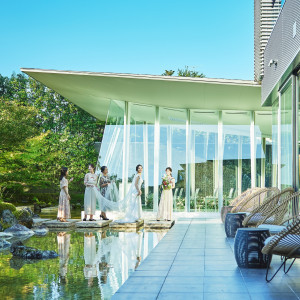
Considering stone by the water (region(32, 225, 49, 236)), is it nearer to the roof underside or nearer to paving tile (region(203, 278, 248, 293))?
the roof underside

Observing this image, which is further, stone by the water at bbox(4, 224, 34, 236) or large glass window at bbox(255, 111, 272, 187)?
large glass window at bbox(255, 111, 272, 187)

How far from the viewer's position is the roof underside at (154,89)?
13.6m

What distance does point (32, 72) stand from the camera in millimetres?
13398

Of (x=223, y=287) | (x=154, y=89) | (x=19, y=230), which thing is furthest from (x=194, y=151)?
(x=223, y=287)

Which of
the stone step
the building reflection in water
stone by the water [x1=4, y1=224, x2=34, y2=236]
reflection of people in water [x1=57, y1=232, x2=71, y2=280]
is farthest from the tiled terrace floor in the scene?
the stone step

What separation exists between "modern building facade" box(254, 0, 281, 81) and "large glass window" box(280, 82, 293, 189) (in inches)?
78.8

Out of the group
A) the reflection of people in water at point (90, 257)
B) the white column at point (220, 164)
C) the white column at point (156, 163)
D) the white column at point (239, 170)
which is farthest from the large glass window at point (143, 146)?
the reflection of people in water at point (90, 257)

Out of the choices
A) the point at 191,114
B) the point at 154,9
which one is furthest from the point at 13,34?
the point at 191,114

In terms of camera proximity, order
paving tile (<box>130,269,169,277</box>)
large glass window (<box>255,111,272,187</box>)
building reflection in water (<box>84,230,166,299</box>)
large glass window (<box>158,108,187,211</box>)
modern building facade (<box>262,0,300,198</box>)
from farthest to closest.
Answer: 1. large glass window (<box>158,108,187,211</box>)
2. large glass window (<box>255,111,272,187</box>)
3. modern building facade (<box>262,0,300,198</box>)
4. building reflection in water (<box>84,230,166,299</box>)
5. paving tile (<box>130,269,169,277</box>)

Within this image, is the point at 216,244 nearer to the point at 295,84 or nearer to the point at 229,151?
the point at 295,84

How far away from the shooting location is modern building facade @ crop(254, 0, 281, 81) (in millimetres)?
11641

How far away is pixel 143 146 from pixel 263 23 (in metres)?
6.64

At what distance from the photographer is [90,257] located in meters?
8.59

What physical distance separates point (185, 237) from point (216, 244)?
4.74 feet
